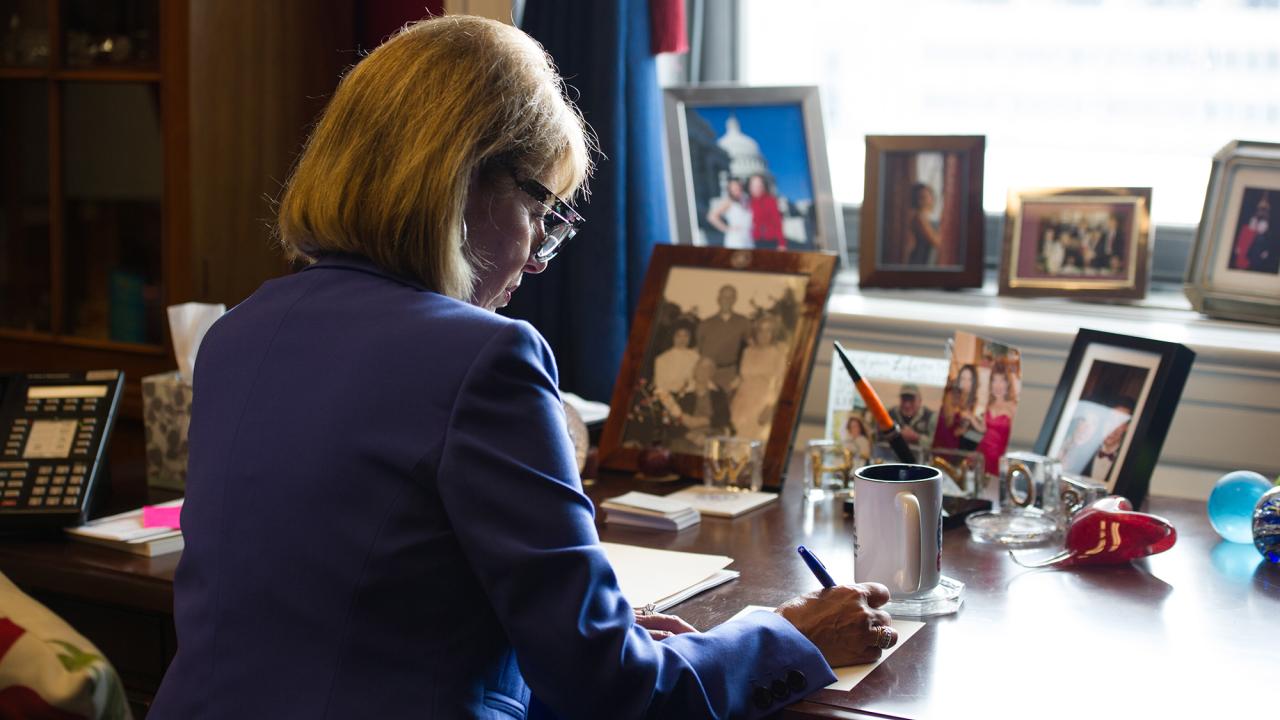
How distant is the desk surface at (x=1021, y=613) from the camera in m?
1.17

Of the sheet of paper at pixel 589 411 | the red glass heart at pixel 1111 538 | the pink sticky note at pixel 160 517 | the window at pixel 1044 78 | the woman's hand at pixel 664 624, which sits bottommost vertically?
the pink sticky note at pixel 160 517

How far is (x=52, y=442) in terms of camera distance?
69.0 inches

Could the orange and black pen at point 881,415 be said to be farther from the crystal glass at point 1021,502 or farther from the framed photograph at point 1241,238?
the framed photograph at point 1241,238

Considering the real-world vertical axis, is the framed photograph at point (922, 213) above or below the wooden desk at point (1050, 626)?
above

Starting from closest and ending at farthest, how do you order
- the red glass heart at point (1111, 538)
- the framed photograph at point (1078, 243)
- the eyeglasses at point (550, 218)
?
the eyeglasses at point (550, 218), the red glass heart at point (1111, 538), the framed photograph at point (1078, 243)

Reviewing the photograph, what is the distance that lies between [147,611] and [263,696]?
559 mm

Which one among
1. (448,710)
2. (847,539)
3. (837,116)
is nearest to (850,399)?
(847,539)

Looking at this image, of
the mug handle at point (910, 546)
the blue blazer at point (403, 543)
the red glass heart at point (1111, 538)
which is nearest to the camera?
the blue blazer at point (403, 543)

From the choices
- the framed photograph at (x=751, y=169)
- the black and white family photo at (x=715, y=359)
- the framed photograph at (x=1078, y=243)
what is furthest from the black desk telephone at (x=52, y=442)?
the framed photograph at (x=1078, y=243)

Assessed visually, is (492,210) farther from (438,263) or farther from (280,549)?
(280,549)

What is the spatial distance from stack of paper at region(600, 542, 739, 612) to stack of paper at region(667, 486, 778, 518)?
0.18 metres

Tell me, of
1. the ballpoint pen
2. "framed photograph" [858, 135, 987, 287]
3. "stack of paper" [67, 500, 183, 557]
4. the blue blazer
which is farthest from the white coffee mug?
"framed photograph" [858, 135, 987, 287]

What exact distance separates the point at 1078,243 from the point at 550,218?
136 centimetres

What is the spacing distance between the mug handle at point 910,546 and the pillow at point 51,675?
775mm
